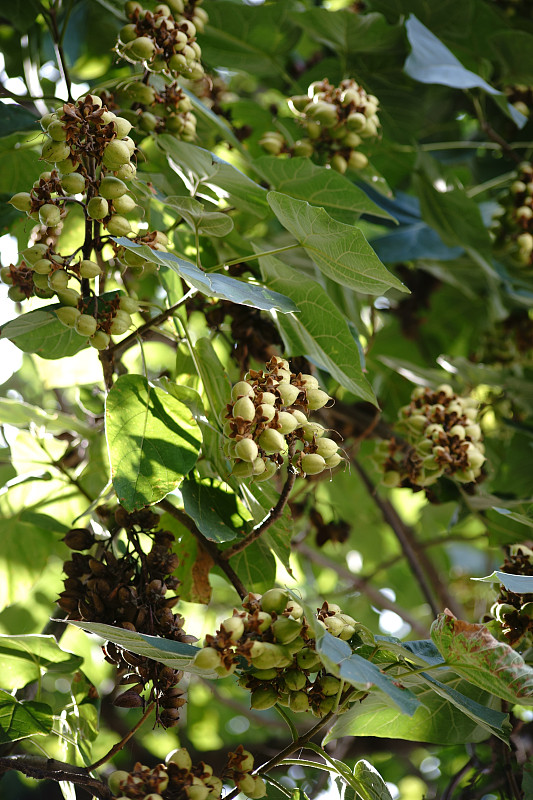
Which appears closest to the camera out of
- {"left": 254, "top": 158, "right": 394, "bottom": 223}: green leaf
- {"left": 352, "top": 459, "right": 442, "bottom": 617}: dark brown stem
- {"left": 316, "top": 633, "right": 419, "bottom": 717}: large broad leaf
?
{"left": 316, "top": 633, "right": 419, "bottom": 717}: large broad leaf

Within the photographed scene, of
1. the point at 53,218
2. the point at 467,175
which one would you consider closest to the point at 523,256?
the point at 467,175

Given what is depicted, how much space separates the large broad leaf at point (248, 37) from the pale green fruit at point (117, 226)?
0.96 m

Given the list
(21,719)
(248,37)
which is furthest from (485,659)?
(248,37)

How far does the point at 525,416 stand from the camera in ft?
6.11

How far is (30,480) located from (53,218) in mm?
598

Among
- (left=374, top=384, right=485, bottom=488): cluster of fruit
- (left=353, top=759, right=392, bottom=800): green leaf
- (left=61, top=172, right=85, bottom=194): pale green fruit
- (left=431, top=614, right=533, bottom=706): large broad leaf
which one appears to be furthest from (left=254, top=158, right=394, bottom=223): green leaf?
(left=353, top=759, right=392, bottom=800): green leaf

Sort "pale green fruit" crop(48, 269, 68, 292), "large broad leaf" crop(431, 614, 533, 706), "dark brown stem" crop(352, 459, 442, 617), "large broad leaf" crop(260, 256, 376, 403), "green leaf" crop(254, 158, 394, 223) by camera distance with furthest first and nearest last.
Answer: "dark brown stem" crop(352, 459, 442, 617) < "green leaf" crop(254, 158, 394, 223) < "large broad leaf" crop(260, 256, 376, 403) < "pale green fruit" crop(48, 269, 68, 292) < "large broad leaf" crop(431, 614, 533, 706)

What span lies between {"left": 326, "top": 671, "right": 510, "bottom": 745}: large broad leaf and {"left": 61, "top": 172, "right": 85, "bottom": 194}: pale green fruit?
2.39 ft

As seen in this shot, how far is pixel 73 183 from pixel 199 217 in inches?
8.6

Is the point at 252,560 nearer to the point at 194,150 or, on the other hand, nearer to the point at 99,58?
the point at 194,150

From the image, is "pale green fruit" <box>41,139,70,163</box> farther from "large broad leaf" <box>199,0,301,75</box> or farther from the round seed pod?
"large broad leaf" <box>199,0,301,75</box>

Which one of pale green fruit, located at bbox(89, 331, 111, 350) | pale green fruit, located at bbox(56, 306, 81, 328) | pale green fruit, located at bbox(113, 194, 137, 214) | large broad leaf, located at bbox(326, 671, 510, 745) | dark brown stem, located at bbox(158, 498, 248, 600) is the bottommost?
large broad leaf, located at bbox(326, 671, 510, 745)

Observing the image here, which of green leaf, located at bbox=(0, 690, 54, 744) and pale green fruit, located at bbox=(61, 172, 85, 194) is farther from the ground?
pale green fruit, located at bbox=(61, 172, 85, 194)

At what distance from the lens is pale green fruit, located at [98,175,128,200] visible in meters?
0.88
